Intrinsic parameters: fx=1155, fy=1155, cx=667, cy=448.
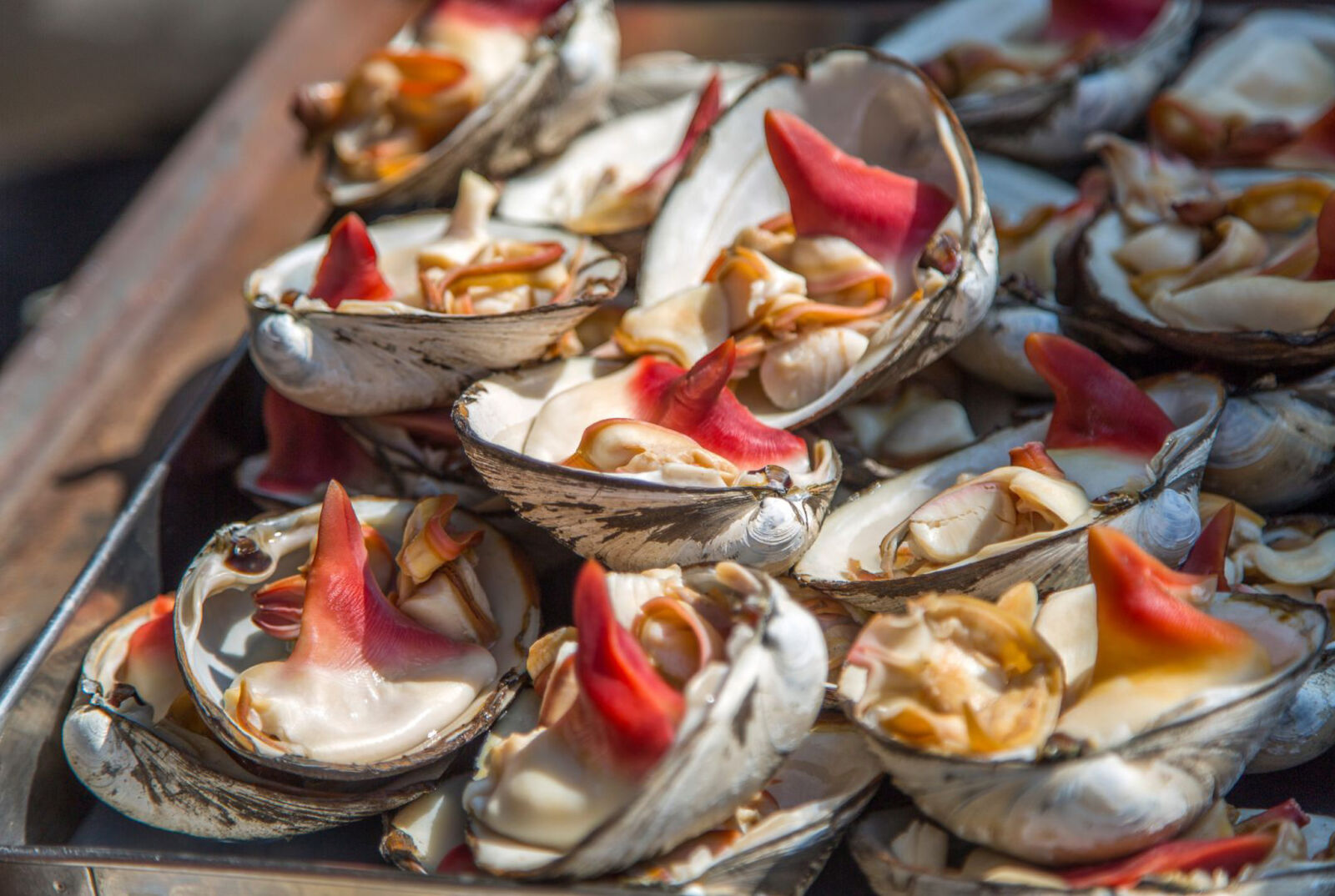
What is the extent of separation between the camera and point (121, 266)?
121 centimetres

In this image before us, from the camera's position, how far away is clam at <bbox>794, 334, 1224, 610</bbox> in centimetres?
67

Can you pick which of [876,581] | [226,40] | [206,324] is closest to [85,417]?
[206,324]

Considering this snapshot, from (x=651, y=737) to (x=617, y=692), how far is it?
28 millimetres

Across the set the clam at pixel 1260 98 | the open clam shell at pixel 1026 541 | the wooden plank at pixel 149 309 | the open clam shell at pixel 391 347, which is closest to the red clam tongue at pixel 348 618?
the open clam shell at pixel 391 347

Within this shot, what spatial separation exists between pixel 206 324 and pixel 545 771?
0.79m

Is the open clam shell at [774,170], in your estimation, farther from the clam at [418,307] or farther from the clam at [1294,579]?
the clam at [1294,579]

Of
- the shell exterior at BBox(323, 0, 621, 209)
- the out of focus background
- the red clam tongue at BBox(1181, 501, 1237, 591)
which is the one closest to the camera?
the red clam tongue at BBox(1181, 501, 1237, 591)

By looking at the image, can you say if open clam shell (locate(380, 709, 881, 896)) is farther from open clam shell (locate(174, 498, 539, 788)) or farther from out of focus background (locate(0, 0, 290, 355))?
out of focus background (locate(0, 0, 290, 355))

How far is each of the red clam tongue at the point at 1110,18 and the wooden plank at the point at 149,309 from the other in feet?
2.74

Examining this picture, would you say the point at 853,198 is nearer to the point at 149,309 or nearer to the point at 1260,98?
the point at 1260,98

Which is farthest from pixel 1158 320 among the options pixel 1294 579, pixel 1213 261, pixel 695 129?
pixel 695 129

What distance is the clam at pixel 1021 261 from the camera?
854mm

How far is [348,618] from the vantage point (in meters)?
0.71

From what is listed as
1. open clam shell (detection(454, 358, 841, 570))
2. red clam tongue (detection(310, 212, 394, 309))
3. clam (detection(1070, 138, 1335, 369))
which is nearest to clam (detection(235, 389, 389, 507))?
red clam tongue (detection(310, 212, 394, 309))
